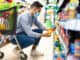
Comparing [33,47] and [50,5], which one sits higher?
[50,5]

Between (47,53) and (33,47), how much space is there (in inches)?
5.0

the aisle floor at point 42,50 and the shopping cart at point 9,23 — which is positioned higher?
the shopping cart at point 9,23

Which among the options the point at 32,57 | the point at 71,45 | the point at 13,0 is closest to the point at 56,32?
the point at 71,45

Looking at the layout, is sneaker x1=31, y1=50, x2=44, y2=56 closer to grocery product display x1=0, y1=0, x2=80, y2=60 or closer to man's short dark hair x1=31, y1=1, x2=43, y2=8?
grocery product display x1=0, y1=0, x2=80, y2=60

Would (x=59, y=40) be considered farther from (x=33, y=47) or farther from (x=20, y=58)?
(x=20, y=58)

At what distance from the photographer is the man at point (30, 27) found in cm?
160

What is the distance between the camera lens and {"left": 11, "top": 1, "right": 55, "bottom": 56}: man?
5.26 ft

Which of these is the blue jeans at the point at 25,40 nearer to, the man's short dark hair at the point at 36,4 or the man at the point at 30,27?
the man at the point at 30,27

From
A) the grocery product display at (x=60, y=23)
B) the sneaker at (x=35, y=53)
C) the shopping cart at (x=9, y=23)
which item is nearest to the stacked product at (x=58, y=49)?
the grocery product display at (x=60, y=23)

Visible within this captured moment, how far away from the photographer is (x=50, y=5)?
157cm

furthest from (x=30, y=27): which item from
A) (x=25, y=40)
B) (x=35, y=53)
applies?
(x=35, y=53)

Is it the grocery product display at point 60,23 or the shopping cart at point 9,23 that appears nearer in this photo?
the grocery product display at point 60,23

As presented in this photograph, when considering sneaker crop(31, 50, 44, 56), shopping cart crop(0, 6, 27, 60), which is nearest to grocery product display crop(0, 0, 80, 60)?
shopping cart crop(0, 6, 27, 60)

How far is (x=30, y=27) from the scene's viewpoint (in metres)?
1.61
